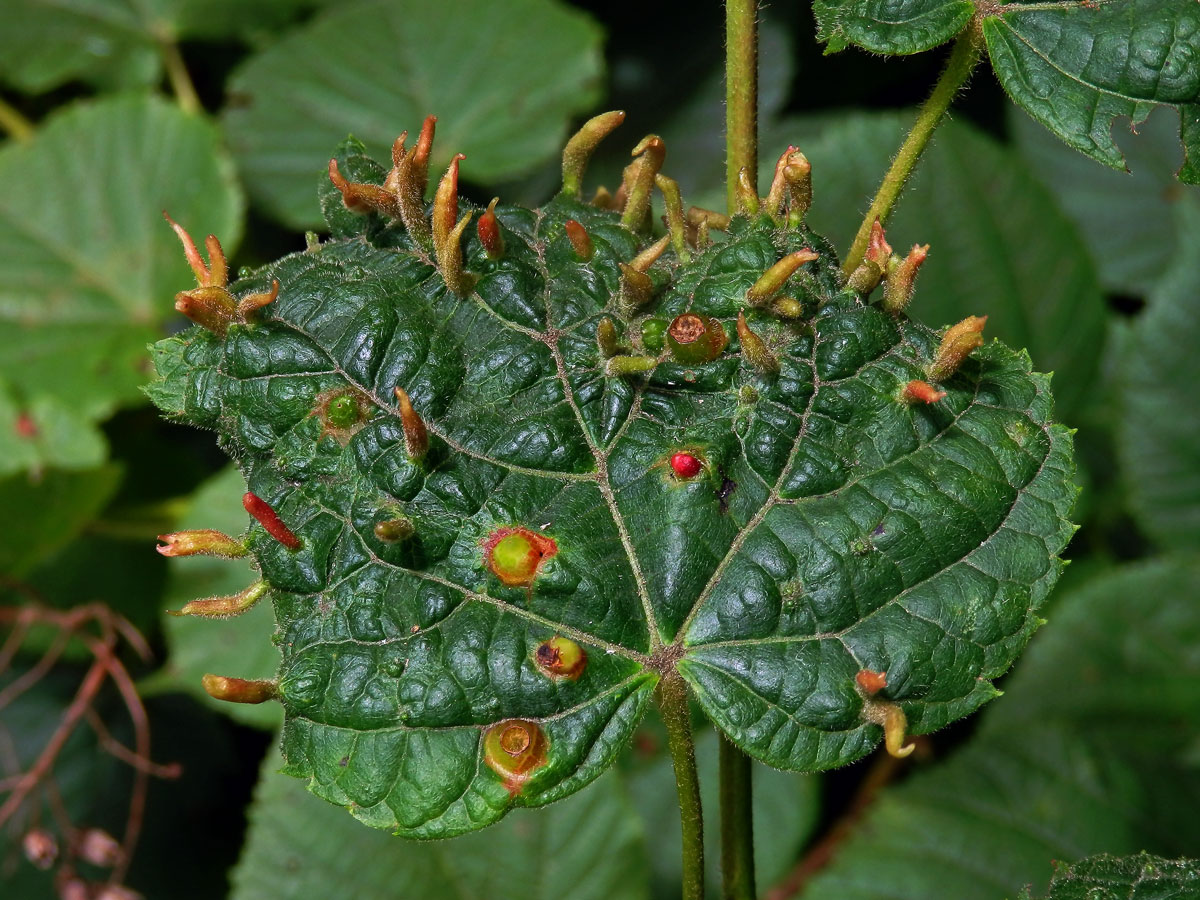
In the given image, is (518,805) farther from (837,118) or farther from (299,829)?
(837,118)

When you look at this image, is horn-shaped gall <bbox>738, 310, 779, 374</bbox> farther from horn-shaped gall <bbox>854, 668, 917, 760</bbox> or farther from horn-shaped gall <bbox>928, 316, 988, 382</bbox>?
horn-shaped gall <bbox>854, 668, 917, 760</bbox>

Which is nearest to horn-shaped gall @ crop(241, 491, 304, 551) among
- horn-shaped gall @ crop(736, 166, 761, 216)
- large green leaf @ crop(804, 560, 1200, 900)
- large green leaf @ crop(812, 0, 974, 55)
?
horn-shaped gall @ crop(736, 166, 761, 216)

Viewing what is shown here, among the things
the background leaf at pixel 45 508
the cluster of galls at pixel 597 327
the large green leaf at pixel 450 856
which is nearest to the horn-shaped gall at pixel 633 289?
the cluster of galls at pixel 597 327

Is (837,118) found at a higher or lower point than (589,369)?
lower

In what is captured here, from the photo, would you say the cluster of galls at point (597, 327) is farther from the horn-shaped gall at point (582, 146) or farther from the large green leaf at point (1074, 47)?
the large green leaf at point (1074, 47)

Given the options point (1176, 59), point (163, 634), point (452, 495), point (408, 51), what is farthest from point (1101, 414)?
point (163, 634)

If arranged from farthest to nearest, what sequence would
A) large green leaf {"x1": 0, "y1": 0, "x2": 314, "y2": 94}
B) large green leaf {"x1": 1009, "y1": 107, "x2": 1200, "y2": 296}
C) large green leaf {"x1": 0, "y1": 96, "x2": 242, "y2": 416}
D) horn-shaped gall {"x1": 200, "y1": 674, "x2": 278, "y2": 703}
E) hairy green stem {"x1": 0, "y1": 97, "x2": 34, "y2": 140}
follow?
1. large green leaf {"x1": 1009, "y1": 107, "x2": 1200, "y2": 296}
2. hairy green stem {"x1": 0, "y1": 97, "x2": 34, "y2": 140}
3. large green leaf {"x1": 0, "y1": 0, "x2": 314, "y2": 94}
4. large green leaf {"x1": 0, "y1": 96, "x2": 242, "y2": 416}
5. horn-shaped gall {"x1": 200, "y1": 674, "x2": 278, "y2": 703}
